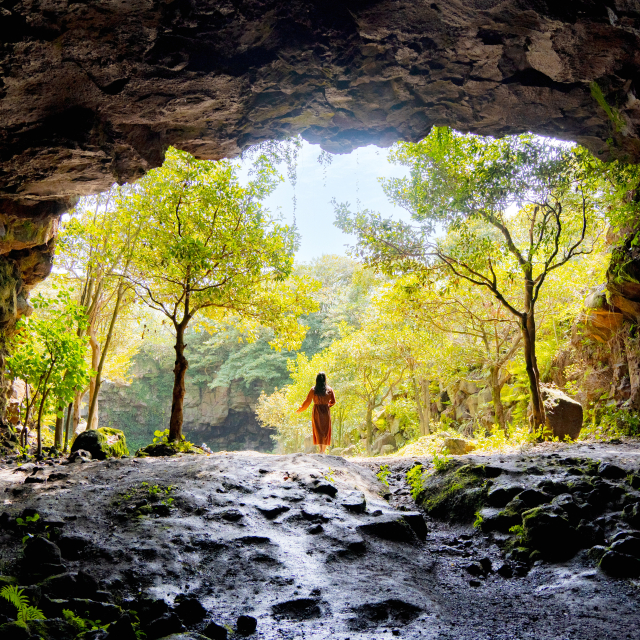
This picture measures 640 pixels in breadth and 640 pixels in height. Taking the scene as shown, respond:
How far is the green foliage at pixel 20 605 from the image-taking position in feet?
8.36

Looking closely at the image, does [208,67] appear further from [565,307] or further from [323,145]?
[565,307]

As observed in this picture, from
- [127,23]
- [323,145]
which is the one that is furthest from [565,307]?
[127,23]

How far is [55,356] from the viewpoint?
7.74m

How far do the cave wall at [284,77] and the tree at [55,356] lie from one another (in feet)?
7.97

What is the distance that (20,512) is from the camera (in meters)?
4.38

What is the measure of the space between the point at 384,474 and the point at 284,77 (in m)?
6.97

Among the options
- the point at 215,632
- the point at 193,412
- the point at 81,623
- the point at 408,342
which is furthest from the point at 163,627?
the point at 193,412

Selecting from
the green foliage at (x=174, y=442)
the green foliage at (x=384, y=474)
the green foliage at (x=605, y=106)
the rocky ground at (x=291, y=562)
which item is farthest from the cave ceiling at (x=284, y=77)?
the green foliage at (x=384, y=474)

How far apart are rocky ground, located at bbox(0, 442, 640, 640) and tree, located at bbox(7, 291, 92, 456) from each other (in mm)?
1897

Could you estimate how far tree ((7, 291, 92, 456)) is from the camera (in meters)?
7.55

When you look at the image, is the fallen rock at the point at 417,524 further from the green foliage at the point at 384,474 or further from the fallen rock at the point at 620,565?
the green foliage at the point at 384,474

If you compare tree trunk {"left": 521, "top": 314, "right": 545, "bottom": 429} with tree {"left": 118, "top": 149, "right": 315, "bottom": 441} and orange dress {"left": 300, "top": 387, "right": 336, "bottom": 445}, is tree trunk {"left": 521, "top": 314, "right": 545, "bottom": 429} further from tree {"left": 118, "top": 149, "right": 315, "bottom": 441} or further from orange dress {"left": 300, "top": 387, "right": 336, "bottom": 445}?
tree {"left": 118, "top": 149, "right": 315, "bottom": 441}

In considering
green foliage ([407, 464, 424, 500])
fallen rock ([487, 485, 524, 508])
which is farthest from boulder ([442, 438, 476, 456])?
fallen rock ([487, 485, 524, 508])

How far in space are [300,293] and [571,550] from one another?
30.0 feet
